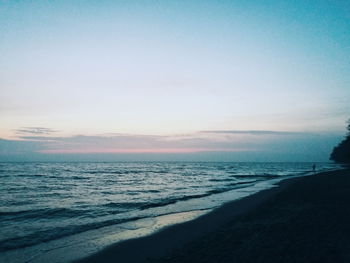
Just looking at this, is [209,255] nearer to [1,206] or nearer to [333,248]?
[333,248]

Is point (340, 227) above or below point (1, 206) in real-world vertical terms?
above

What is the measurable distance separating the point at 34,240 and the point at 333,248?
10.5 metres

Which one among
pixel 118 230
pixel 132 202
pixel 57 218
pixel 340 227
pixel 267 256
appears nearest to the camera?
pixel 267 256

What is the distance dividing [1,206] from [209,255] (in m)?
15.4

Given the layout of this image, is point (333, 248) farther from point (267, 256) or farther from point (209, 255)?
point (209, 255)

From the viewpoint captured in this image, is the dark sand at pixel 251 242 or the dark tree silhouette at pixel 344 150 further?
the dark tree silhouette at pixel 344 150

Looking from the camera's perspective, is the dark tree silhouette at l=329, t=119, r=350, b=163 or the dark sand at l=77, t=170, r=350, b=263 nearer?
the dark sand at l=77, t=170, r=350, b=263

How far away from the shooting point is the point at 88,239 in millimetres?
9500

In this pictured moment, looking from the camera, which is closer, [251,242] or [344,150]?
[251,242]

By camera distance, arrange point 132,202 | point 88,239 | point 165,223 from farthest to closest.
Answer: point 132,202, point 165,223, point 88,239

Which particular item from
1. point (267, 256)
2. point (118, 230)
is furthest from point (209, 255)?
point (118, 230)

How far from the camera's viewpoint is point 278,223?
400 inches

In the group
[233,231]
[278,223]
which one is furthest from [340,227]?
[233,231]

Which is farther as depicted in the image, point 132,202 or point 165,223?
point 132,202
